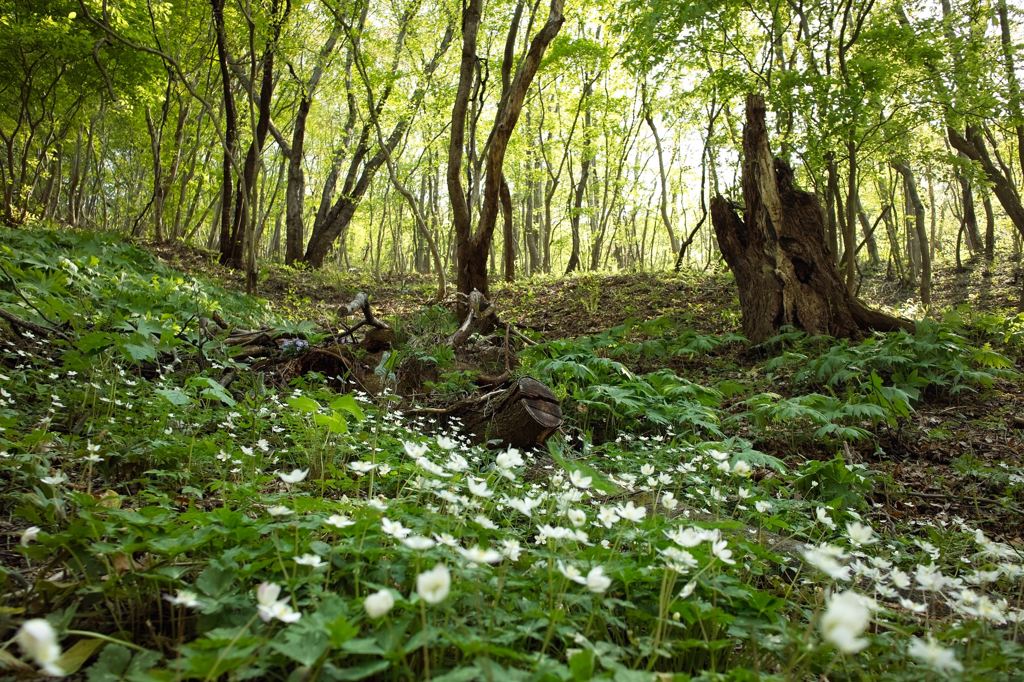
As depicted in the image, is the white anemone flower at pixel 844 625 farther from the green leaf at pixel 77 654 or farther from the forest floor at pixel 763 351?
the forest floor at pixel 763 351

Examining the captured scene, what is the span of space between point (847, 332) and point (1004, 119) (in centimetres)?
542

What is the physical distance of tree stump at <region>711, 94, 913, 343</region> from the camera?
7328 mm

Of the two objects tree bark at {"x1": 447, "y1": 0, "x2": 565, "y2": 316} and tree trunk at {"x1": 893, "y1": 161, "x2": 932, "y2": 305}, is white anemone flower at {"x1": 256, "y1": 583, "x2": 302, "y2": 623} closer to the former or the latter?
tree bark at {"x1": 447, "y1": 0, "x2": 565, "y2": 316}

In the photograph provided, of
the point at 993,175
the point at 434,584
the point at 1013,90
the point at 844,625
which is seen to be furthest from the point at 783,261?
the point at 434,584

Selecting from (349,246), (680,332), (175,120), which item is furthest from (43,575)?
(349,246)

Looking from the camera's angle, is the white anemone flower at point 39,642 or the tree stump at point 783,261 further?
the tree stump at point 783,261

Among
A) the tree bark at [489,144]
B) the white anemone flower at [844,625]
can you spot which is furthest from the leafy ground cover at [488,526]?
the tree bark at [489,144]

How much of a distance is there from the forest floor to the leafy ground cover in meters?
0.05

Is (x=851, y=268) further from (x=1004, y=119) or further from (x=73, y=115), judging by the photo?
(x=73, y=115)

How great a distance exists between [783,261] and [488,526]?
23.2 ft

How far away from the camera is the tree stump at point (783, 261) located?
7.33 meters

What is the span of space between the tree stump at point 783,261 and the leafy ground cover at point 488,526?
1015 mm

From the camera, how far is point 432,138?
1930 cm

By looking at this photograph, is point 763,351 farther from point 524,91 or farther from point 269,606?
point 269,606
